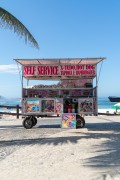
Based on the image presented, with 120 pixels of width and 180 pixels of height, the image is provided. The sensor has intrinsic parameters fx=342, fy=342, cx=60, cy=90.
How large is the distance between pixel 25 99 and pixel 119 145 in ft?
20.8

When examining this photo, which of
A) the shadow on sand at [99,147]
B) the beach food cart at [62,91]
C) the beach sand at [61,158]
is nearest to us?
the beach sand at [61,158]

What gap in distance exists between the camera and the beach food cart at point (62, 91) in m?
15.4

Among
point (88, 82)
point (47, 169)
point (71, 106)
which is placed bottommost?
point (47, 169)

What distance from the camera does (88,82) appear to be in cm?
1652

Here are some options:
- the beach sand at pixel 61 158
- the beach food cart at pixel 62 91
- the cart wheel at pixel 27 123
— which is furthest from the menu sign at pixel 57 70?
the beach sand at pixel 61 158

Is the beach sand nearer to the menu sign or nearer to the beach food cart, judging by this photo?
Result: the beach food cart

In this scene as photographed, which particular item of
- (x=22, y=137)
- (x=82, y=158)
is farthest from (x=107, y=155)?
(x=22, y=137)

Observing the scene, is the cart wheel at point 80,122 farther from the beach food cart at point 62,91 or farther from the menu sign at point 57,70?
the menu sign at point 57,70

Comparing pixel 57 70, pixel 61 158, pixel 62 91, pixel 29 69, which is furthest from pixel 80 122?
pixel 61 158

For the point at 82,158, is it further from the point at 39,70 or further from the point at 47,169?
the point at 39,70

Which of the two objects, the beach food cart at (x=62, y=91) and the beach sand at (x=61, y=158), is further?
the beach food cart at (x=62, y=91)

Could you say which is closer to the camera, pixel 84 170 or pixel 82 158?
pixel 84 170

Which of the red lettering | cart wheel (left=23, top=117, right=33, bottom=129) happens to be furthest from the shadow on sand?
the red lettering

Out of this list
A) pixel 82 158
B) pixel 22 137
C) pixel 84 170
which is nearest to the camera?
pixel 84 170
